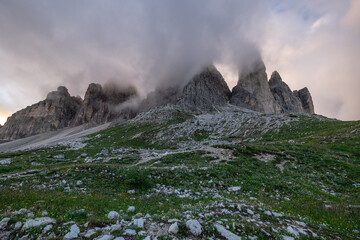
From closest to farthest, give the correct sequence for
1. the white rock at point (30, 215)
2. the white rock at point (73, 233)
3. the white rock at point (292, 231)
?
the white rock at point (73, 233), the white rock at point (292, 231), the white rock at point (30, 215)

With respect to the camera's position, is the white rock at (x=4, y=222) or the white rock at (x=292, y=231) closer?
the white rock at (x=4, y=222)

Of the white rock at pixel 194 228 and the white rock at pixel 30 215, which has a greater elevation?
the white rock at pixel 30 215

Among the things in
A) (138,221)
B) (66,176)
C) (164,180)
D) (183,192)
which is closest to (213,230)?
(138,221)

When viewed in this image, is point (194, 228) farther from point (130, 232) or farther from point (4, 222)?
point (4, 222)

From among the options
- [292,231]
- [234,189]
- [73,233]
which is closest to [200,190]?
[234,189]

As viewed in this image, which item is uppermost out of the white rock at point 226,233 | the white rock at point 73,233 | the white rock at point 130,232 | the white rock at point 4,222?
the white rock at point 4,222

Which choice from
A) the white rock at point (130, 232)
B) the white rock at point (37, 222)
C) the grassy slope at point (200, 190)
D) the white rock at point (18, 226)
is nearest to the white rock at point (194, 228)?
the grassy slope at point (200, 190)

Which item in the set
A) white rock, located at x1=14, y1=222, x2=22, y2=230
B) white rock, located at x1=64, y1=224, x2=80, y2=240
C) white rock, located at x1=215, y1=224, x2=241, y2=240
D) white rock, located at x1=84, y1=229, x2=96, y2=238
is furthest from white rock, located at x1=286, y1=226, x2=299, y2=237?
white rock, located at x1=14, y1=222, x2=22, y2=230

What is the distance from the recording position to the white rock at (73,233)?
492cm

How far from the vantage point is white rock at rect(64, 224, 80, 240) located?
4922 millimetres

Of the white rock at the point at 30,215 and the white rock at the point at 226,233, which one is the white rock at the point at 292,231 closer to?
the white rock at the point at 226,233

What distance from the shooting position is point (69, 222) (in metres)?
5.77

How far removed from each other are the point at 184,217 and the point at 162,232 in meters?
1.58

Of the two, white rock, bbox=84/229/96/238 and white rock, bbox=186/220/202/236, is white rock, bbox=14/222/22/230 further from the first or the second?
white rock, bbox=186/220/202/236
